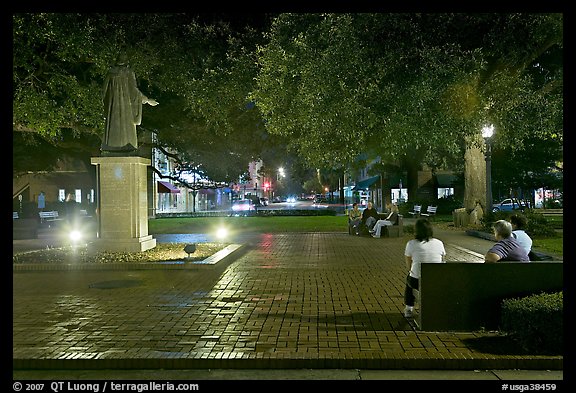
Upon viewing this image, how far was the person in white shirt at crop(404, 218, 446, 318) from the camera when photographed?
799cm

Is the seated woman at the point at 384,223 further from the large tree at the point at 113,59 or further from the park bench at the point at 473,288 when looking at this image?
the park bench at the point at 473,288

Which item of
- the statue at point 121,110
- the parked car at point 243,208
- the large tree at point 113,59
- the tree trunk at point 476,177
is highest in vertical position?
the large tree at point 113,59

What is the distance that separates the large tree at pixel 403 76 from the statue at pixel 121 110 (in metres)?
4.34

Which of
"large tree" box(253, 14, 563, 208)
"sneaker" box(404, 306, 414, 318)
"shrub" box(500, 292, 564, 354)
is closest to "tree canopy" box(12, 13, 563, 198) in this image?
"large tree" box(253, 14, 563, 208)

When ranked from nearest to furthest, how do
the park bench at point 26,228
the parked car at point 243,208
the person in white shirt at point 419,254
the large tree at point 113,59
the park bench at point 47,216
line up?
the person in white shirt at point 419,254, the large tree at point 113,59, the park bench at point 26,228, the park bench at point 47,216, the parked car at point 243,208

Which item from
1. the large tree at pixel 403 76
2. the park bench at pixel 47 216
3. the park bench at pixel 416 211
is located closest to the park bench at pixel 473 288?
the large tree at pixel 403 76

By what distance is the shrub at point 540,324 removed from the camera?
6277 millimetres

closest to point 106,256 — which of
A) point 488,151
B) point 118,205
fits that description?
point 118,205

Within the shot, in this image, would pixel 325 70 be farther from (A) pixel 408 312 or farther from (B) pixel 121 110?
(A) pixel 408 312

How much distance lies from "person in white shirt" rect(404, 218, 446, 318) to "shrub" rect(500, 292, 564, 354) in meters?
1.51

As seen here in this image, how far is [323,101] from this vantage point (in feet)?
55.8

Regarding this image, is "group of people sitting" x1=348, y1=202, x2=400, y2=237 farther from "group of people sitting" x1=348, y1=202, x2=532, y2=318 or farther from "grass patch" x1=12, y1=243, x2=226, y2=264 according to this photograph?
"group of people sitting" x1=348, y1=202, x2=532, y2=318

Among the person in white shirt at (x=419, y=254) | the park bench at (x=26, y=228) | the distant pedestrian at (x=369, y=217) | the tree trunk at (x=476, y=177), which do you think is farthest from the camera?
the tree trunk at (x=476, y=177)
